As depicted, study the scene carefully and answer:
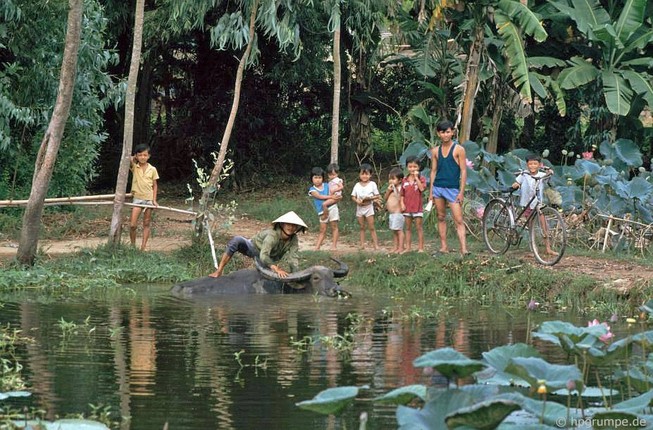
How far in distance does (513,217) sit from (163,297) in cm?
451

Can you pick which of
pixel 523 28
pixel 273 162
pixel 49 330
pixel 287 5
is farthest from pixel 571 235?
pixel 273 162

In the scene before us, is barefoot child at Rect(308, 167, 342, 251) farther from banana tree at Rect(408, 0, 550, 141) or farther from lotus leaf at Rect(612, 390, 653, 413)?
lotus leaf at Rect(612, 390, 653, 413)

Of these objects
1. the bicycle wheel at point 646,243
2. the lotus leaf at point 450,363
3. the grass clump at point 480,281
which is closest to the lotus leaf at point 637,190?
the bicycle wheel at point 646,243

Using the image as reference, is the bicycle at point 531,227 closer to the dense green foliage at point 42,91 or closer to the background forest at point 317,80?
the background forest at point 317,80

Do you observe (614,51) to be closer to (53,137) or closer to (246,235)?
(246,235)

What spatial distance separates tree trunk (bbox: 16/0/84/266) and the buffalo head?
9.89 ft

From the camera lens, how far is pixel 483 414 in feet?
17.4

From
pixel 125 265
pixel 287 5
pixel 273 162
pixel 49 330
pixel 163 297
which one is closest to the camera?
pixel 49 330

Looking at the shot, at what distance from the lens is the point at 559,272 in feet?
45.0

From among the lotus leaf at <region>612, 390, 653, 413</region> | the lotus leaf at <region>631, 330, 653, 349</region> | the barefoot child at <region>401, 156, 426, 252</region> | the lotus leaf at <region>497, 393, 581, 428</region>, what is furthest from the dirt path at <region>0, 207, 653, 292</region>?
the lotus leaf at <region>497, 393, 581, 428</region>

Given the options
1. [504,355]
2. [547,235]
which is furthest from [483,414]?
[547,235]

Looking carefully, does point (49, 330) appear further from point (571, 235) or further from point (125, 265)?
point (571, 235)

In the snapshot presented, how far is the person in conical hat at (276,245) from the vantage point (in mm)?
13156

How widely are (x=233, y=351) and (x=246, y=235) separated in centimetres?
891
